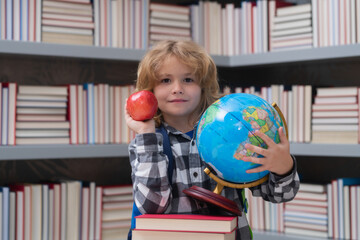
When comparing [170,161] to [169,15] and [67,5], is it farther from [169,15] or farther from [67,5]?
[169,15]

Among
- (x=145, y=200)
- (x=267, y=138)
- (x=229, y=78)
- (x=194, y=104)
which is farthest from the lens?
(x=229, y=78)

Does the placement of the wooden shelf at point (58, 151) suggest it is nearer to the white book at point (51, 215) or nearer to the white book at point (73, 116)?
the white book at point (73, 116)

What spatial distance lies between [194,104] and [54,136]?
119 centimetres

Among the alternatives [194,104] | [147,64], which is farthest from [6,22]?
[194,104]

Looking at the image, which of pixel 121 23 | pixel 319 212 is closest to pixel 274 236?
pixel 319 212

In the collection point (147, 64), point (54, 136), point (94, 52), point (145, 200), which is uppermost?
point (94, 52)

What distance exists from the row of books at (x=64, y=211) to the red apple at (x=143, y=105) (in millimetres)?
1203

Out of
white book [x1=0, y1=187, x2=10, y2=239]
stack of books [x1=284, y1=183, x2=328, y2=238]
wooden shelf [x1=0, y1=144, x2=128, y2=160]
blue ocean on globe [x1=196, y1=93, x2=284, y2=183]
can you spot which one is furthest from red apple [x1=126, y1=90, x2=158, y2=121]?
stack of books [x1=284, y1=183, x2=328, y2=238]

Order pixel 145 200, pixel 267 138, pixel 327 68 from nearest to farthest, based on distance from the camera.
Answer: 1. pixel 267 138
2. pixel 145 200
3. pixel 327 68

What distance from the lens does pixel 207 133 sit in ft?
4.93

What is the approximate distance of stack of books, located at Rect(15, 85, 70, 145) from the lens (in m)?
2.66

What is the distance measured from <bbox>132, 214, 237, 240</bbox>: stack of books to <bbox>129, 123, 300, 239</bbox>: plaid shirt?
4.5 inches

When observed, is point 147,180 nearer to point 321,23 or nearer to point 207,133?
point 207,133

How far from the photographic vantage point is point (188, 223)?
144 centimetres
